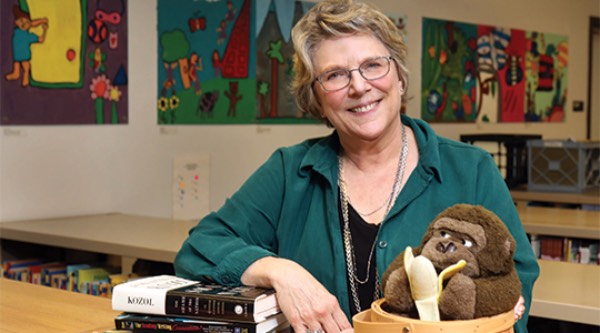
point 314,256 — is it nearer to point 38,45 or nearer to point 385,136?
point 385,136

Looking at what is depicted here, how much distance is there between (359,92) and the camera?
5.24 feet

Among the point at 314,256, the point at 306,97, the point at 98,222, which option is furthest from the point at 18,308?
the point at 98,222

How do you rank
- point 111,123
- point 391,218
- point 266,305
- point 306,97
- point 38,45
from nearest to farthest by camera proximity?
point 266,305, point 391,218, point 306,97, point 38,45, point 111,123

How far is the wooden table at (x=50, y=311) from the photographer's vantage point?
1588 mm

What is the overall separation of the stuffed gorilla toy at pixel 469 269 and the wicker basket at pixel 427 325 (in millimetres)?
17

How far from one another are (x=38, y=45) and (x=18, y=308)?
1.85 meters

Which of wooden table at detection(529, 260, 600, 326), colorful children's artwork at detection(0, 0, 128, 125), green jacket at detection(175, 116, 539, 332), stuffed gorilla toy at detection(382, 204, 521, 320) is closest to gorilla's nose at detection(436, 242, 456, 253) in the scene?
stuffed gorilla toy at detection(382, 204, 521, 320)

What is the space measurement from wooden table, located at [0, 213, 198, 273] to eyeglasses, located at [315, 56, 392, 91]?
1220 millimetres

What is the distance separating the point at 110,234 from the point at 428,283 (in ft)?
Result: 7.36

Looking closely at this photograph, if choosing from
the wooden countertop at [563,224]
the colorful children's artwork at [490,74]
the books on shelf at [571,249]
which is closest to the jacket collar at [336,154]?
the wooden countertop at [563,224]

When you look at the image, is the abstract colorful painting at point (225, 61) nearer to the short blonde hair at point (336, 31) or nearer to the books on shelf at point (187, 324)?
the short blonde hair at point (336, 31)

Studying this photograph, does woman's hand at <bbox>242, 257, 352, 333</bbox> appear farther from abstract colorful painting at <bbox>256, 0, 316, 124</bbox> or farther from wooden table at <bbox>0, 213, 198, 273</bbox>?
abstract colorful painting at <bbox>256, 0, 316, 124</bbox>

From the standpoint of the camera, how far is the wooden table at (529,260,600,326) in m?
1.96

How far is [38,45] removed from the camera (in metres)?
3.37
